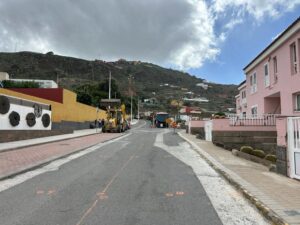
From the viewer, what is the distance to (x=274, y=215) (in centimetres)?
632

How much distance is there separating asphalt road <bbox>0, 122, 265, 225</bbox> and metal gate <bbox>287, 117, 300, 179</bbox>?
2.76 meters

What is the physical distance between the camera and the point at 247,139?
74.4 ft

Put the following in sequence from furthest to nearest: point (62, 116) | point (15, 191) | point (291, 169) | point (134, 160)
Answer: point (62, 116) < point (134, 160) < point (291, 169) < point (15, 191)

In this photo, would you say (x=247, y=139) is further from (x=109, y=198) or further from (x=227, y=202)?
(x=109, y=198)

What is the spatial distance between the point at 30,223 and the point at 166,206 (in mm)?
2683

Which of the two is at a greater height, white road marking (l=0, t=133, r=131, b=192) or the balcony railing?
the balcony railing

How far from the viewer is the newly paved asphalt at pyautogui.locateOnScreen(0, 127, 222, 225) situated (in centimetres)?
658

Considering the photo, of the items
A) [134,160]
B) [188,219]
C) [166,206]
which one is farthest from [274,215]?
[134,160]

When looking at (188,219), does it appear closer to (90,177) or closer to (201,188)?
(201,188)

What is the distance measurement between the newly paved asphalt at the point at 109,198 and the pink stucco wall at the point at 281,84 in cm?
1187

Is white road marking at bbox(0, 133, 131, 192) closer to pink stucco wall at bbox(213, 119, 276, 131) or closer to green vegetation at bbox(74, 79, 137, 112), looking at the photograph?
pink stucco wall at bbox(213, 119, 276, 131)

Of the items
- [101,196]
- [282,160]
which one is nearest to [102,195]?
[101,196]

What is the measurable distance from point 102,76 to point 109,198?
134 m

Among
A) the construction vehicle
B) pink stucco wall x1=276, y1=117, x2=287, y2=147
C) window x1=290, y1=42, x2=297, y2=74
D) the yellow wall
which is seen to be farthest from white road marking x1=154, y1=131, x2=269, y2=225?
the construction vehicle
